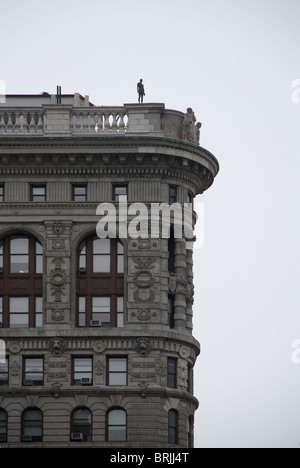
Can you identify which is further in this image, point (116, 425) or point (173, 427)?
point (173, 427)

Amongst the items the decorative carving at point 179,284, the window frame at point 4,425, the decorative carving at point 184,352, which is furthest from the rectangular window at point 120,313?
the window frame at point 4,425

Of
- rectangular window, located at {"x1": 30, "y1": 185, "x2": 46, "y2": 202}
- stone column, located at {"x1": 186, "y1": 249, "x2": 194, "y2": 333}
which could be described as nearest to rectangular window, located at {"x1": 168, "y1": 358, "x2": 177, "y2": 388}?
stone column, located at {"x1": 186, "y1": 249, "x2": 194, "y2": 333}

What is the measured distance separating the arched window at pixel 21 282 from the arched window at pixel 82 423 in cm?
593

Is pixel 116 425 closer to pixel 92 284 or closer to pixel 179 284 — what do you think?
pixel 92 284

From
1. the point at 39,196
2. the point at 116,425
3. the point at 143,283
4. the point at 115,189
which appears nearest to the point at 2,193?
the point at 39,196

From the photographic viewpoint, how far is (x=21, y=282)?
150 meters

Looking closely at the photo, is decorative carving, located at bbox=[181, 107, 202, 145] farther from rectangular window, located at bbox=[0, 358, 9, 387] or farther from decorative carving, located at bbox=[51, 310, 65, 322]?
rectangular window, located at bbox=[0, 358, 9, 387]

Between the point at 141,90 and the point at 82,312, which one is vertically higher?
the point at 141,90

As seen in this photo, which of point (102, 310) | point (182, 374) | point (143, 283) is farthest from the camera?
point (102, 310)

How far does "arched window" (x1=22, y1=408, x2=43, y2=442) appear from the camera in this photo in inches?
5782

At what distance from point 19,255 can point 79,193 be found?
5.23 m

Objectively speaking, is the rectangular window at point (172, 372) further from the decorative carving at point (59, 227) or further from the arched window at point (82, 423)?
the decorative carving at point (59, 227)

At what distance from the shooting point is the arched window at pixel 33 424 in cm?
14688
